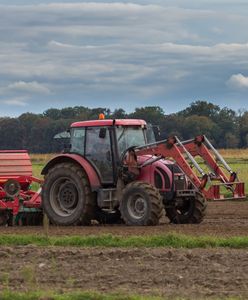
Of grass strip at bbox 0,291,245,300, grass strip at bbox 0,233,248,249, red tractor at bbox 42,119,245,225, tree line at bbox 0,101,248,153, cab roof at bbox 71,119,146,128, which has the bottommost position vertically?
grass strip at bbox 0,291,245,300

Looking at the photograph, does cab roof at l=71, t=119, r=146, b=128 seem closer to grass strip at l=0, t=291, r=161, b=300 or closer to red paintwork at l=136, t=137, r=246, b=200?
red paintwork at l=136, t=137, r=246, b=200

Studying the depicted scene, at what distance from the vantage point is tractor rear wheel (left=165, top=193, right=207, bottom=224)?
18.8m

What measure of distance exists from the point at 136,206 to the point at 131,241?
3.67 meters

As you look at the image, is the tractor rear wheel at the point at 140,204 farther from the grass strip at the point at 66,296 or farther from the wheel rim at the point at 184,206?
the grass strip at the point at 66,296

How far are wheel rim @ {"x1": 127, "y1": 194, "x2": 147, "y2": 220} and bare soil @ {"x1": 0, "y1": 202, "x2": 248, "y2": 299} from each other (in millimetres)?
4159

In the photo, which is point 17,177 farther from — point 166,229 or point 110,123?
point 166,229

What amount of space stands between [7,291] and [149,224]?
8.24m

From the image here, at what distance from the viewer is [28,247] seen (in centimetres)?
1411

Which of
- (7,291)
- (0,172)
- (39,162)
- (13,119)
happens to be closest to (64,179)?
(0,172)

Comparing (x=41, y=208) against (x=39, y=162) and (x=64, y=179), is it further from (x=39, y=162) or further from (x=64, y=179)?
(x=39, y=162)

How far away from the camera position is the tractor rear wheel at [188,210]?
18812 millimetres

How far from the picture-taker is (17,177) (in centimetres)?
2055

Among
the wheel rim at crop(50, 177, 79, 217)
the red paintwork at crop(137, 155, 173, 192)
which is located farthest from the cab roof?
the wheel rim at crop(50, 177, 79, 217)

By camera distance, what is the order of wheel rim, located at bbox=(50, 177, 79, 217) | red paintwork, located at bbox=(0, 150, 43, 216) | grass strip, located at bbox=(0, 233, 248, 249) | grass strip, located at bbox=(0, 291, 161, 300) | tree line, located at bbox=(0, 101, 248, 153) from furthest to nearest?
tree line, located at bbox=(0, 101, 248, 153)
red paintwork, located at bbox=(0, 150, 43, 216)
wheel rim, located at bbox=(50, 177, 79, 217)
grass strip, located at bbox=(0, 233, 248, 249)
grass strip, located at bbox=(0, 291, 161, 300)
